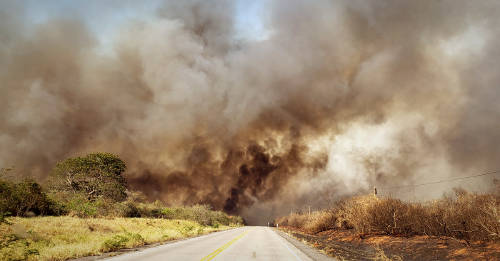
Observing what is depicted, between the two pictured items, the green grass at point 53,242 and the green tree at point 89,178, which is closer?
the green grass at point 53,242

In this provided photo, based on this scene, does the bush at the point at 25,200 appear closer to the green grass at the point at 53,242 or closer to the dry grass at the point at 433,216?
the green grass at the point at 53,242

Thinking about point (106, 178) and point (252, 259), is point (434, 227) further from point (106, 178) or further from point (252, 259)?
point (106, 178)

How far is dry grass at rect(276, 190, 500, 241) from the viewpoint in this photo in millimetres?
13812

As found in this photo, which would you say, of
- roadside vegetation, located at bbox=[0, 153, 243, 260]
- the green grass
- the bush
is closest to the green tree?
roadside vegetation, located at bbox=[0, 153, 243, 260]

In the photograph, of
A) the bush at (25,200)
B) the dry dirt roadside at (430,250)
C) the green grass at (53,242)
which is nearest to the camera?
the green grass at (53,242)

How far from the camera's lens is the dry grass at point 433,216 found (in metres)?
13.8

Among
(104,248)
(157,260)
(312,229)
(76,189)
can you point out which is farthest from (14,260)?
(312,229)

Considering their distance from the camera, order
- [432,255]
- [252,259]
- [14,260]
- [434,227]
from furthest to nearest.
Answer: [434,227], [432,255], [252,259], [14,260]

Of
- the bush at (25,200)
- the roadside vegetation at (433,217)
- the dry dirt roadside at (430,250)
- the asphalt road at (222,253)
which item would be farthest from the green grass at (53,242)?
the roadside vegetation at (433,217)

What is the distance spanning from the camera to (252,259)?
12.0 m

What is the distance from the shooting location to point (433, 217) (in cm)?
1903

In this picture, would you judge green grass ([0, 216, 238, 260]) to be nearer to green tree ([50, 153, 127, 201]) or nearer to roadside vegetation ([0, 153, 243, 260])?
roadside vegetation ([0, 153, 243, 260])

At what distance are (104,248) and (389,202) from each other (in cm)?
2327

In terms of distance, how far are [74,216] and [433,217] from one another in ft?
127
